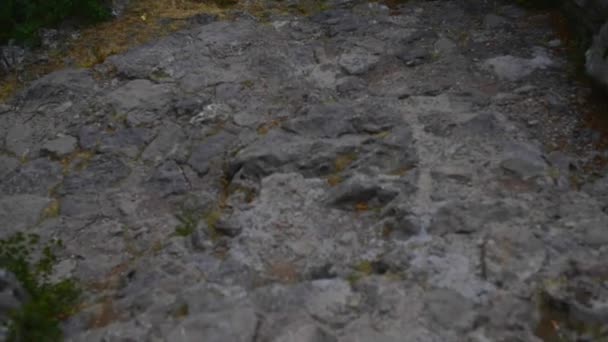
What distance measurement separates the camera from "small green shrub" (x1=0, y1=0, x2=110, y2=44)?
5.94 metres

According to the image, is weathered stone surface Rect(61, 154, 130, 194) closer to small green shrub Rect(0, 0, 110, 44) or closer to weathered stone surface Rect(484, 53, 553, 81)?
small green shrub Rect(0, 0, 110, 44)

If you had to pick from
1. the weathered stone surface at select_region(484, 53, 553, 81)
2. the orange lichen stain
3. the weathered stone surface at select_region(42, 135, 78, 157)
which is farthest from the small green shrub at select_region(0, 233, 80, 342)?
the weathered stone surface at select_region(484, 53, 553, 81)

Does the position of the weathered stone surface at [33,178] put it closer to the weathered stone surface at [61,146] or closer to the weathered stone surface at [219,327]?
the weathered stone surface at [61,146]

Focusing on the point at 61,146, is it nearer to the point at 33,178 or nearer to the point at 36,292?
the point at 33,178

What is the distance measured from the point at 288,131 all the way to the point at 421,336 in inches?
74.6

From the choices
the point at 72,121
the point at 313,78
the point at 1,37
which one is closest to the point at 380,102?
the point at 313,78

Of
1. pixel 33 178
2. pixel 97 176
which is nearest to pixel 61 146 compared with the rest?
pixel 33 178

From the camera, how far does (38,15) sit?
6.11 meters

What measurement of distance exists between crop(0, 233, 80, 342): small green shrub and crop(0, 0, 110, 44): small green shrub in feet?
8.15

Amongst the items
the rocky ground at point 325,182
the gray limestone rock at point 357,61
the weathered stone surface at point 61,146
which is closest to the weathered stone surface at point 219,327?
the rocky ground at point 325,182

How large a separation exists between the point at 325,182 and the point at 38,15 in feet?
11.0

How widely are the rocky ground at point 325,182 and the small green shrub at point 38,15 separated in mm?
632

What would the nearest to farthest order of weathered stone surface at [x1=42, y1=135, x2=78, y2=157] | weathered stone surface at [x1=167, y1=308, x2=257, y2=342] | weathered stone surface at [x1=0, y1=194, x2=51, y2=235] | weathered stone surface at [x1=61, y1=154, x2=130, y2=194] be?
weathered stone surface at [x1=167, y1=308, x2=257, y2=342] < weathered stone surface at [x1=0, y1=194, x2=51, y2=235] < weathered stone surface at [x1=61, y1=154, x2=130, y2=194] < weathered stone surface at [x1=42, y1=135, x2=78, y2=157]

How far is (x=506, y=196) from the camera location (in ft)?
12.7
